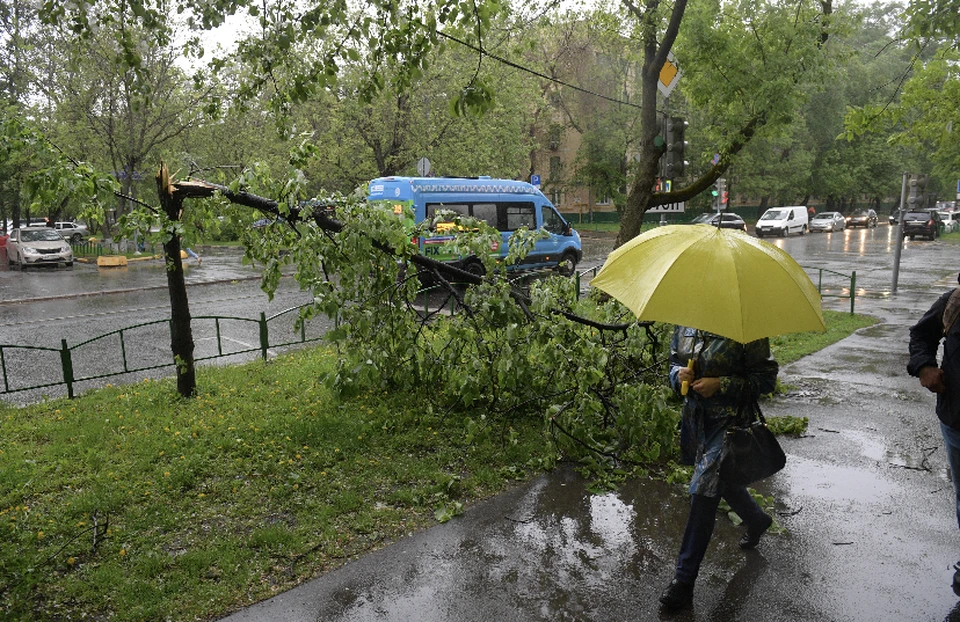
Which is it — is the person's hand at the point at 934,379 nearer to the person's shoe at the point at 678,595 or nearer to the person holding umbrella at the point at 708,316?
the person holding umbrella at the point at 708,316

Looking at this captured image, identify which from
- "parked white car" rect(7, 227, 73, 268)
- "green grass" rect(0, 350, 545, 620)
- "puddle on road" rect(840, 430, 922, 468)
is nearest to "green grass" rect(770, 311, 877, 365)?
"puddle on road" rect(840, 430, 922, 468)

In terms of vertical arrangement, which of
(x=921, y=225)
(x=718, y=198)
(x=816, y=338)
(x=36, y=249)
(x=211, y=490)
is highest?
(x=718, y=198)

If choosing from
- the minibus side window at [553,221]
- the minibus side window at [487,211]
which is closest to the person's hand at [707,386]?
the minibus side window at [487,211]

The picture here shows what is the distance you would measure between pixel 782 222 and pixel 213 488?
4429 cm

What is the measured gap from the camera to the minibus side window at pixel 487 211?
1916cm

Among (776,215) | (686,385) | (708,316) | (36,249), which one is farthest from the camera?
(776,215)

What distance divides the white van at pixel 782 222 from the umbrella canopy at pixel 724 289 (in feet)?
139

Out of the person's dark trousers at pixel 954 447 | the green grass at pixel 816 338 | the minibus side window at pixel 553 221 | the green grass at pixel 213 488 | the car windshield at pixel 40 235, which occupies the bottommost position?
the green grass at pixel 816 338

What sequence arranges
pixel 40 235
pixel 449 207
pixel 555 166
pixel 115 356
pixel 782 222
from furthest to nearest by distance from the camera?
pixel 555 166, pixel 782 222, pixel 40 235, pixel 449 207, pixel 115 356

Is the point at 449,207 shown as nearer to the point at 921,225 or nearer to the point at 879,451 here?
the point at 879,451

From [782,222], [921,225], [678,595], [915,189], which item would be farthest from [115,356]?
[921,225]

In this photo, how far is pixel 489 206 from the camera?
768 inches

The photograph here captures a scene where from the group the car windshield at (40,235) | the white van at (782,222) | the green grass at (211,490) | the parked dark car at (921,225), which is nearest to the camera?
the green grass at (211,490)

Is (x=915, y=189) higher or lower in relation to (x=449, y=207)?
higher
